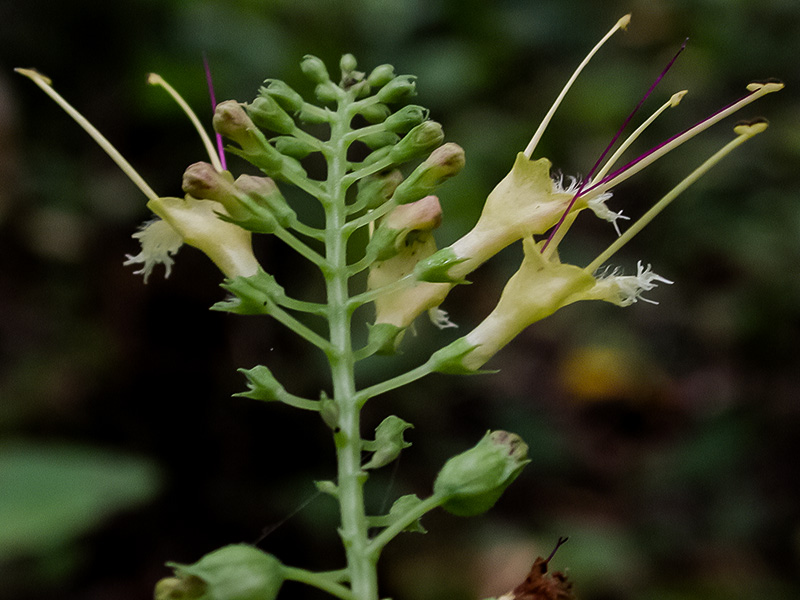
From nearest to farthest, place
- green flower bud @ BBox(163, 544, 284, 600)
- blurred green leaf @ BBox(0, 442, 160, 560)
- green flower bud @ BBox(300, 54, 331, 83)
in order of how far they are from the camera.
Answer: green flower bud @ BBox(163, 544, 284, 600), green flower bud @ BBox(300, 54, 331, 83), blurred green leaf @ BBox(0, 442, 160, 560)

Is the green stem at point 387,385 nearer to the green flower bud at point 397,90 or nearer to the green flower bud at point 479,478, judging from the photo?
the green flower bud at point 479,478

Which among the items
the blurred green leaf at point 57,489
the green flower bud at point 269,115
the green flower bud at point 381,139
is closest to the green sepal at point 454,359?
the green flower bud at point 381,139

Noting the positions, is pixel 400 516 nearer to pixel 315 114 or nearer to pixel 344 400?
pixel 344 400

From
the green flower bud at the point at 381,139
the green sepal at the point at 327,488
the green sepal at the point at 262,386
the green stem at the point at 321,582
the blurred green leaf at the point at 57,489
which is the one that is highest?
the blurred green leaf at the point at 57,489

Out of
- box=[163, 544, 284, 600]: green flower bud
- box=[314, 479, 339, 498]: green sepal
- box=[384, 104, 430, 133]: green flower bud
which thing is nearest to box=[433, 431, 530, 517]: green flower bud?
box=[314, 479, 339, 498]: green sepal

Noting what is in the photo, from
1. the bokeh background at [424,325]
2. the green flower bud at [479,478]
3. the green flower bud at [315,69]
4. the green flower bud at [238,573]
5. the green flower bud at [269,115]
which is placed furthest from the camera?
the bokeh background at [424,325]

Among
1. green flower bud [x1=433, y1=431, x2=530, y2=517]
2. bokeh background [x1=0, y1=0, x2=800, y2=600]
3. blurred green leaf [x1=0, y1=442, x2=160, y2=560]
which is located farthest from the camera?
bokeh background [x1=0, y1=0, x2=800, y2=600]

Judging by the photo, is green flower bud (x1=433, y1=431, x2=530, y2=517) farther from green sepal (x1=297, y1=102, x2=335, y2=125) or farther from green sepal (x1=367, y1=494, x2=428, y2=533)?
green sepal (x1=297, y1=102, x2=335, y2=125)

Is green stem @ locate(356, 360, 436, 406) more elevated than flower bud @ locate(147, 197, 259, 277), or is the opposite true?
flower bud @ locate(147, 197, 259, 277)

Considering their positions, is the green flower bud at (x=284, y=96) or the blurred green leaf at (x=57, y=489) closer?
the green flower bud at (x=284, y=96)
